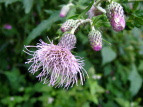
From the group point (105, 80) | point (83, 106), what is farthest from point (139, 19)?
point (105, 80)

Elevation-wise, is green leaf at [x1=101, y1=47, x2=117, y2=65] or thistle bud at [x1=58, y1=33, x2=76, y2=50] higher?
thistle bud at [x1=58, y1=33, x2=76, y2=50]

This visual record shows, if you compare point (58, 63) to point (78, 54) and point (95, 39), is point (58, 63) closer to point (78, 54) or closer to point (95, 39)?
point (95, 39)

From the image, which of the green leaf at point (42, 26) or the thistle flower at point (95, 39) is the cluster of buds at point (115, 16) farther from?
the green leaf at point (42, 26)

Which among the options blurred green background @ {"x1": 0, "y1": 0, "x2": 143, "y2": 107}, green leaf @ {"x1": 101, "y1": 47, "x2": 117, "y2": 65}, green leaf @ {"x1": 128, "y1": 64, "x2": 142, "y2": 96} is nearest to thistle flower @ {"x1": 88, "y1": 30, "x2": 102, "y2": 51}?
blurred green background @ {"x1": 0, "y1": 0, "x2": 143, "y2": 107}

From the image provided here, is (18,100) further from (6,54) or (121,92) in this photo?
(121,92)

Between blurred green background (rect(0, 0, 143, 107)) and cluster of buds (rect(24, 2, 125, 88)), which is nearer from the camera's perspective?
cluster of buds (rect(24, 2, 125, 88))

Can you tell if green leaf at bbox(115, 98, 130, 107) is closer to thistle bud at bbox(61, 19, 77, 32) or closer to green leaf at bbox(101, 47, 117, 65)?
green leaf at bbox(101, 47, 117, 65)

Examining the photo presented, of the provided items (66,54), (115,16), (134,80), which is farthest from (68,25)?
(134,80)
